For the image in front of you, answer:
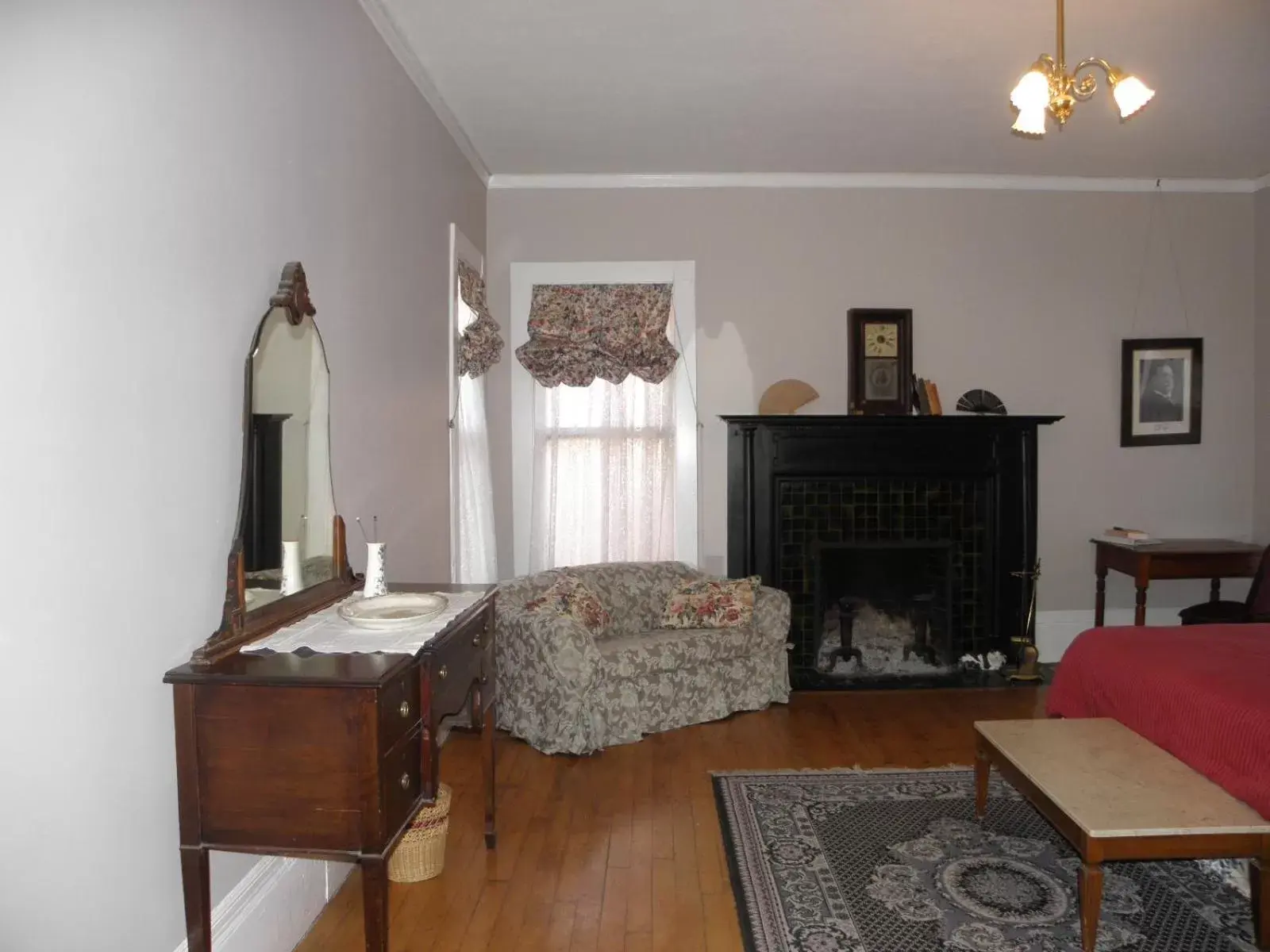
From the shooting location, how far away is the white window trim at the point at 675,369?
5.05 m

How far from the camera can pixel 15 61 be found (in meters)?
1.41

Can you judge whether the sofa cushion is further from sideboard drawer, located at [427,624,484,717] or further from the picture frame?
the picture frame

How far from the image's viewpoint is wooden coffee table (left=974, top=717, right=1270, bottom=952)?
2.17 m

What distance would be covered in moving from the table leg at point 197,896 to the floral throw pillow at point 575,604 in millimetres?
2166

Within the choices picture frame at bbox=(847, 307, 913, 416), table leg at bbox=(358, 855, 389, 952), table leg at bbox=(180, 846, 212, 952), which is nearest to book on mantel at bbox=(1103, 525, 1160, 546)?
picture frame at bbox=(847, 307, 913, 416)

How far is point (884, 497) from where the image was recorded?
4.91 m

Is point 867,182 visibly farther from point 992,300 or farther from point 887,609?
point 887,609

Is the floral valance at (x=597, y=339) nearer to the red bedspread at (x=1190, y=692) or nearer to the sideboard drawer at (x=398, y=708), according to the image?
the red bedspread at (x=1190, y=692)

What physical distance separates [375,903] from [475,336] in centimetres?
298

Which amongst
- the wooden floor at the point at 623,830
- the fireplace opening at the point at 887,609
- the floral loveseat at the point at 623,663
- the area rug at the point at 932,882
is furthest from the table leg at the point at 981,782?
the fireplace opening at the point at 887,609

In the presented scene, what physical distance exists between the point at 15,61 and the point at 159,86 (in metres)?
0.39

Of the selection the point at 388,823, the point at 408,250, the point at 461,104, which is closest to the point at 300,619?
the point at 388,823

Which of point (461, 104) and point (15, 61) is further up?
point (461, 104)

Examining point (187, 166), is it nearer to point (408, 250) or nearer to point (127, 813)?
point (127, 813)
